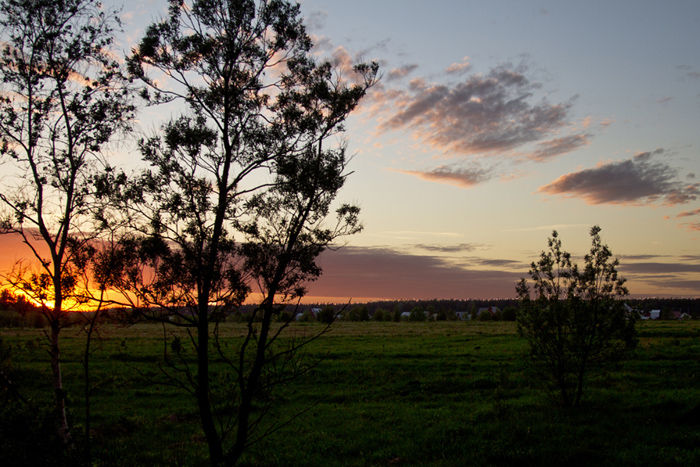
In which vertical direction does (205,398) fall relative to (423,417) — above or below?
above

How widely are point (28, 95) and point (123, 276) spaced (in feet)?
31.5

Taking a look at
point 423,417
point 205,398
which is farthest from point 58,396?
point 423,417

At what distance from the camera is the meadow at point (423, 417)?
14617 mm

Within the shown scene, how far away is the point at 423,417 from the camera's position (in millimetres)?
20328

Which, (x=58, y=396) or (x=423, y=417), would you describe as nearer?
(x=58, y=396)

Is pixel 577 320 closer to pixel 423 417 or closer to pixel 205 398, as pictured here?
Answer: pixel 423 417

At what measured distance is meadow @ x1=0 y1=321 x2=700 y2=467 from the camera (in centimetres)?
1462

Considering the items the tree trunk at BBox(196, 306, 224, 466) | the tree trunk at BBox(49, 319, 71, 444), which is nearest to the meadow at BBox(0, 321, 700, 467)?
the tree trunk at BBox(49, 319, 71, 444)

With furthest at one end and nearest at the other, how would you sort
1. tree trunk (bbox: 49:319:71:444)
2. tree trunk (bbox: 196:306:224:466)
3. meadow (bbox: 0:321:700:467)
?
meadow (bbox: 0:321:700:467)
tree trunk (bbox: 49:319:71:444)
tree trunk (bbox: 196:306:224:466)

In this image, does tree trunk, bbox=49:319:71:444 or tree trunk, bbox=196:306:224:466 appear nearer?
tree trunk, bbox=196:306:224:466

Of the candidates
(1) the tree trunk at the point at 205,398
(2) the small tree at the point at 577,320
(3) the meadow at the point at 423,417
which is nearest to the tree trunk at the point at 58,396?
(3) the meadow at the point at 423,417

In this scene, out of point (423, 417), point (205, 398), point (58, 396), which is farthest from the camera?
point (423, 417)

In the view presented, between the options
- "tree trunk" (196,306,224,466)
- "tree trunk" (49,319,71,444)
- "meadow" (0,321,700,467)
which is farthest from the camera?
"meadow" (0,321,700,467)

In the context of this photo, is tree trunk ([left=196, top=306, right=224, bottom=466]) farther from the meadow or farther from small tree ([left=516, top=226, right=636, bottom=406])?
small tree ([left=516, top=226, right=636, bottom=406])
